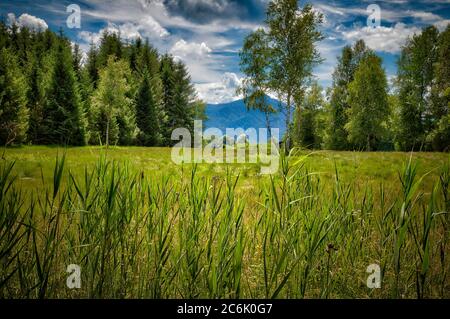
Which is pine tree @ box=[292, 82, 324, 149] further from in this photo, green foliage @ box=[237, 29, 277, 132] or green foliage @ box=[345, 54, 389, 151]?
green foliage @ box=[237, 29, 277, 132]

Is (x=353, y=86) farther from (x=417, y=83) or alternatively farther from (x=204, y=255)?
(x=204, y=255)

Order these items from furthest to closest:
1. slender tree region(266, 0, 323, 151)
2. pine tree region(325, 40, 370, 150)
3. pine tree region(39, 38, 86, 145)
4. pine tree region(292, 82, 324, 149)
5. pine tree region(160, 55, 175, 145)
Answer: pine tree region(292, 82, 324, 149)
pine tree region(160, 55, 175, 145)
pine tree region(325, 40, 370, 150)
pine tree region(39, 38, 86, 145)
slender tree region(266, 0, 323, 151)

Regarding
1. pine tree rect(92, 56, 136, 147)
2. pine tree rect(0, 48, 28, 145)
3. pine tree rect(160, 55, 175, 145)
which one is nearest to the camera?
pine tree rect(0, 48, 28, 145)

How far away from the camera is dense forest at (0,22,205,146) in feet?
96.5

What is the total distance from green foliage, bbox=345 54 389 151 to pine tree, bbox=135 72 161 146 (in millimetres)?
26884

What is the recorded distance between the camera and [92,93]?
3744 centimetres

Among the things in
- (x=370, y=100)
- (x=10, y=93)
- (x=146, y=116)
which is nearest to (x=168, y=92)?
(x=146, y=116)

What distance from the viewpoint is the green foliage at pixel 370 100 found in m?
31.2

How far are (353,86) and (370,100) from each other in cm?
254

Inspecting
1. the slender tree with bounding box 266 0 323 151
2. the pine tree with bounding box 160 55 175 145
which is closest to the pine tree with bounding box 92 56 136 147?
the pine tree with bounding box 160 55 175 145

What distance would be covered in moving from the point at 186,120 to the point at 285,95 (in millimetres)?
25381
